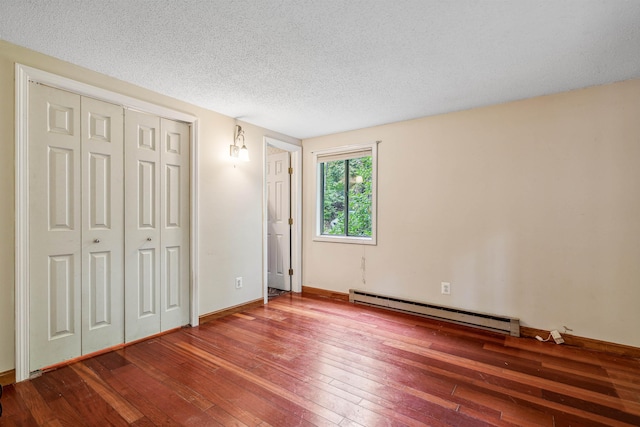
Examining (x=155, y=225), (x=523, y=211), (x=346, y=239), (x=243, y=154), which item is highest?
(x=243, y=154)

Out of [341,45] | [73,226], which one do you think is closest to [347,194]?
[341,45]

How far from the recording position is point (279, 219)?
465cm

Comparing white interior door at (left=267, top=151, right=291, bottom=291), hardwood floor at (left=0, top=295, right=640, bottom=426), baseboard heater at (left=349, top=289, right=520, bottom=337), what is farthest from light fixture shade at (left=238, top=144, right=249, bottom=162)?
baseboard heater at (left=349, top=289, right=520, bottom=337)

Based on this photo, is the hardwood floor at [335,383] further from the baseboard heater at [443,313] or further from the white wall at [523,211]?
the white wall at [523,211]

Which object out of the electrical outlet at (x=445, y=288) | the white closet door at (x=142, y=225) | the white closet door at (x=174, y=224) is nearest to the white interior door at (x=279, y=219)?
the white closet door at (x=174, y=224)

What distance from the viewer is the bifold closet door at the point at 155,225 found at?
8.86ft

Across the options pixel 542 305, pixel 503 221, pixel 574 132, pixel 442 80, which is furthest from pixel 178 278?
pixel 574 132

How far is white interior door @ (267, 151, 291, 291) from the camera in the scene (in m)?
4.55

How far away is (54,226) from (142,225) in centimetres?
63

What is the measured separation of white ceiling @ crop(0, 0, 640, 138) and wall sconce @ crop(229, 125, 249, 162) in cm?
61

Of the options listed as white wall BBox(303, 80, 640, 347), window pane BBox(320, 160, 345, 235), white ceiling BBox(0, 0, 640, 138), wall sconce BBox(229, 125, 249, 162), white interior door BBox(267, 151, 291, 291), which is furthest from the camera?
white interior door BBox(267, 151, 291, 291)

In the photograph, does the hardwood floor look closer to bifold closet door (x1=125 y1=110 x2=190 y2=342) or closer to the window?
bifold closet door (x1=125 y1=110 x2=190 y2=342)

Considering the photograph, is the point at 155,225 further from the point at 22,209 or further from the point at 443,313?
the point at 443,313

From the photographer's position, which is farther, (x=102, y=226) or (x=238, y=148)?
(x=238, y=148)
